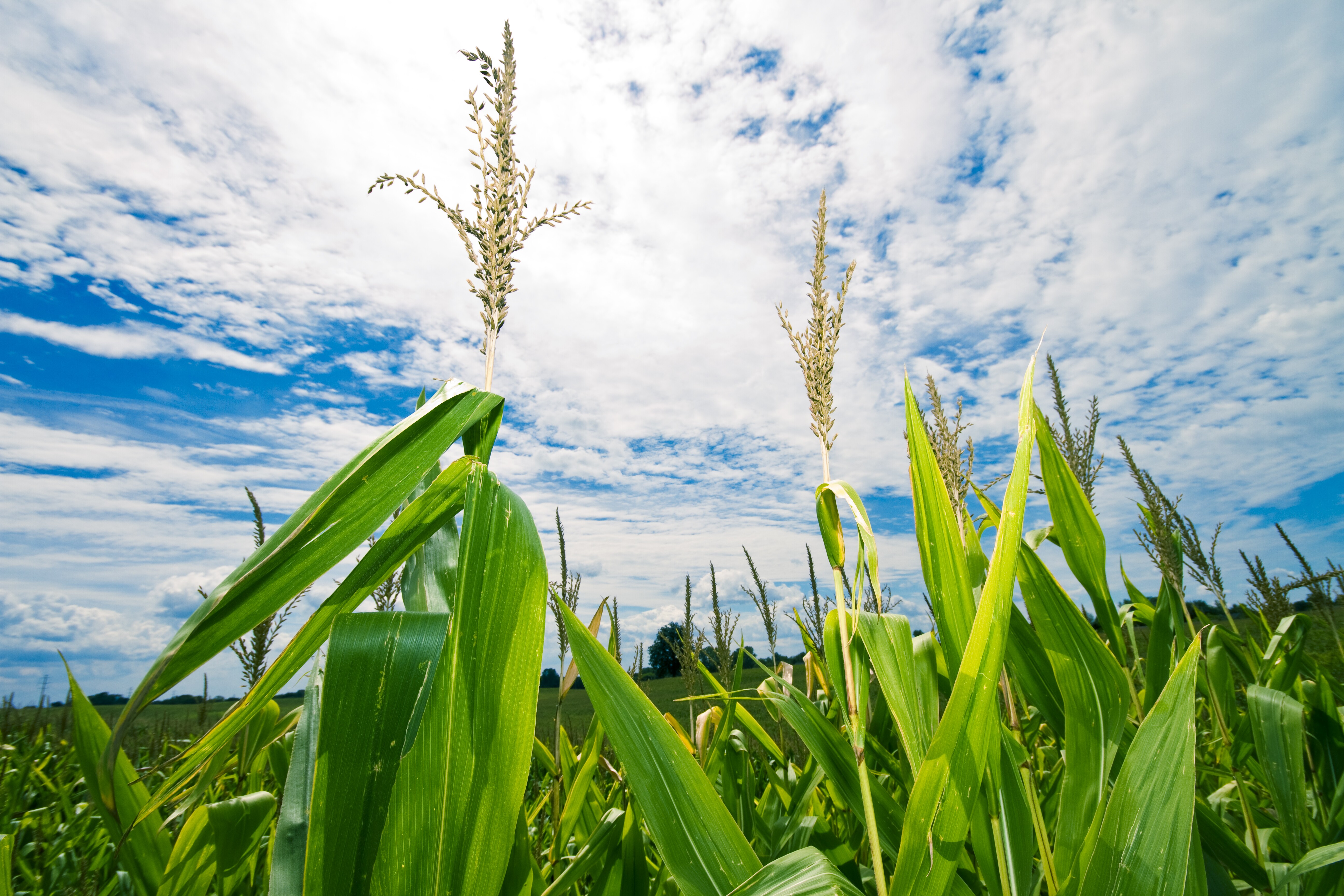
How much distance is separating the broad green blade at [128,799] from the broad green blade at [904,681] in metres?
1.34

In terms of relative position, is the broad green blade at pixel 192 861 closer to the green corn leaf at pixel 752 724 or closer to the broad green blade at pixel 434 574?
the broad green blade at pixel 434 574

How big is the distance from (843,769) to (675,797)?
0.54 m

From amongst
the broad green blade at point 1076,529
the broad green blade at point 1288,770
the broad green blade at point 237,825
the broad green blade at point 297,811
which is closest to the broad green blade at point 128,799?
the broad green blade at point 237,825

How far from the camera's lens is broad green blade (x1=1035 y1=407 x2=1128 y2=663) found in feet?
3.75

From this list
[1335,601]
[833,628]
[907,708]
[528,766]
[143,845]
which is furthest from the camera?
[1335,601]

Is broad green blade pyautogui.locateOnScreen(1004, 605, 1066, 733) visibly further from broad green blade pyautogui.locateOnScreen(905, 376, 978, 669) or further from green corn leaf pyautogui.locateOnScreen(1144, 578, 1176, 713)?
broad green blade pyautogui.locateOnScreen(905, 376, 978, 669)

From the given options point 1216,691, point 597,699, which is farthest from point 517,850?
point 1216,691

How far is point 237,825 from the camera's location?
1.04 meters

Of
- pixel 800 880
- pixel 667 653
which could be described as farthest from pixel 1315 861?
pixel 667 653

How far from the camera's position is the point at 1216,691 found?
204 cm

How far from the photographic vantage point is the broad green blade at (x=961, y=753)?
0.79 metres

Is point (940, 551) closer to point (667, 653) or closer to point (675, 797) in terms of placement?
point (675, 797)

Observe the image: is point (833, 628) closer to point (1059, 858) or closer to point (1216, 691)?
point (1059, 858)

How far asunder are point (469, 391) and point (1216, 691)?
8.78 feet
